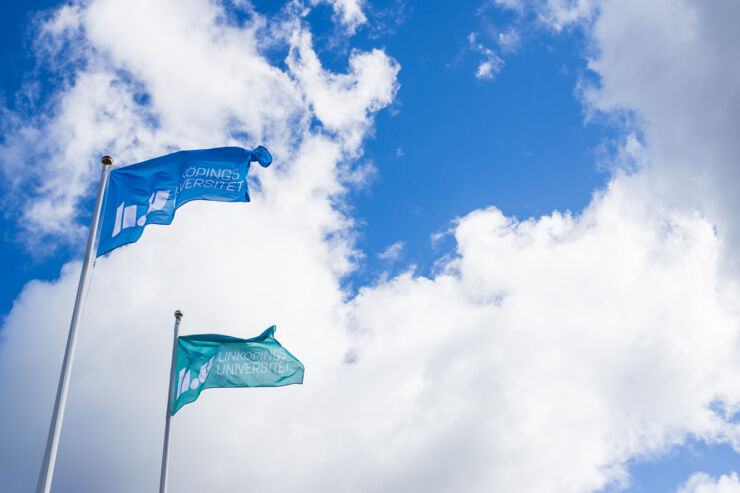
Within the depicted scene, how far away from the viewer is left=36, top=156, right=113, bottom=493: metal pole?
15023 millimetres

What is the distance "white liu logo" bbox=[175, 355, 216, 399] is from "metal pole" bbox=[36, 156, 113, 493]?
8.87 meters

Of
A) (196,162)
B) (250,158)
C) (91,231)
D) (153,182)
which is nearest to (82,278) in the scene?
(91,231)

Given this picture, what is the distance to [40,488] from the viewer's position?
48.2 ft

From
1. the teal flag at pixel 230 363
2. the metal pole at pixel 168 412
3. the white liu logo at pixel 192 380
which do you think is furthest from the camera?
the teal flag at pixel 230 363

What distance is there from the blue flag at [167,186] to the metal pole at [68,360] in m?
1.01

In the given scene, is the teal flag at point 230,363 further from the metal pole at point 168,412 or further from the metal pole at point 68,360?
the metal pole at point 68,360

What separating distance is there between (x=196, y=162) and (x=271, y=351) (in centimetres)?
880

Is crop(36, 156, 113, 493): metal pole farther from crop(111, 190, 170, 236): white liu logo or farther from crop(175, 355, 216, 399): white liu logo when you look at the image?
crop(175, 355, 216, 399): white liu logo

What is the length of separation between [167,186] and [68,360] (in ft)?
23.1

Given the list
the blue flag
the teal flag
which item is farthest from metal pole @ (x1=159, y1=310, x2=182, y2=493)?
the blue flag

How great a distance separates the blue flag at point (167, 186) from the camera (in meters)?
19.7

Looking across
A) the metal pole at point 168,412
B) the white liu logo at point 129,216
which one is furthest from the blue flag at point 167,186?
the metal pole at point 168,412

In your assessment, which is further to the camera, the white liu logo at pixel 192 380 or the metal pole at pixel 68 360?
the white liu logo at pixel 192 380

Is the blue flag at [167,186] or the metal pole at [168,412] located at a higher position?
the blue flag at [167,186]
